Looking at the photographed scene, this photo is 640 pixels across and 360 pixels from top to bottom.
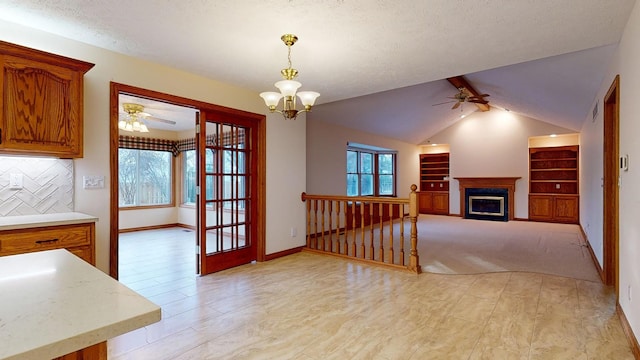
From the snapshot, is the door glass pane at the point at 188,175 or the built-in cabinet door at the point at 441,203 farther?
the built-in cabinet door at the point at 441,203

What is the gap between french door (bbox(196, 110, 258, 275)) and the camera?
3.78m

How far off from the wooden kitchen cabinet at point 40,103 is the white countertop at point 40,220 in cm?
48

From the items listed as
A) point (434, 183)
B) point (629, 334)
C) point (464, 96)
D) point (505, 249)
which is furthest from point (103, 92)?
point (434, 183)

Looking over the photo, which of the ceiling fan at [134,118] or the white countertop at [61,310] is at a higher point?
the ceiling fan at [134,118]

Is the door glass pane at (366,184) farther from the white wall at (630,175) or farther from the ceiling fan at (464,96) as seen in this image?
the white wall at (630,175)

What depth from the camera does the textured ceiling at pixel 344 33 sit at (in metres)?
2.20

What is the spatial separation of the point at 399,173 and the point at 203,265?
6.95 m

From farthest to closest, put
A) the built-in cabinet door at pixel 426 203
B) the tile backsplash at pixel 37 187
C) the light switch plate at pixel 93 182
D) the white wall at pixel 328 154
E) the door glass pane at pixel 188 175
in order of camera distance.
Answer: the built-in cabinet door at pixel 426 203
the door glass pane at pixel 188 175
the white wall at pixel 328 154
the light switch plate at pixel 93 182
the tile backsplash at pixel 37 187

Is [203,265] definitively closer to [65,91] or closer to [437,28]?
[65,91]

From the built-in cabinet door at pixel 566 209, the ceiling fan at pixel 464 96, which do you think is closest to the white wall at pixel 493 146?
the built-in cabinet door at pixel 566 209

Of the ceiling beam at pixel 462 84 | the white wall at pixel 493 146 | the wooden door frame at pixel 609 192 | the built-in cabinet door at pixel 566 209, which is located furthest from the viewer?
the white wall at pixel 493 146

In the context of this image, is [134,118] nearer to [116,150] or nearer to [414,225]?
[116,150]

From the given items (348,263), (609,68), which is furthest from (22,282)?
(609,68)

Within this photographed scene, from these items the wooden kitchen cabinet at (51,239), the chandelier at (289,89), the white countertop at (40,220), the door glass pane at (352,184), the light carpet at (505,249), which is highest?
the chandelier at (289,89)
